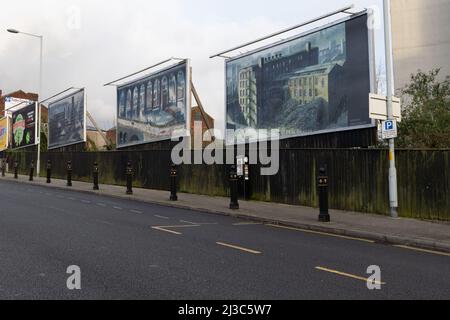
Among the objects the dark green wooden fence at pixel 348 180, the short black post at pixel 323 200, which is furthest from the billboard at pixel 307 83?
the short black post at pixel 323 200

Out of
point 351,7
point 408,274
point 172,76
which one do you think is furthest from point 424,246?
point 172,76

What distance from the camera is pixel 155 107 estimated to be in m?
25.9

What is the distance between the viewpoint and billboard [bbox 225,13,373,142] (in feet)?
49.1

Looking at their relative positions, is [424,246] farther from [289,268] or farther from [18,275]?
[18,275]

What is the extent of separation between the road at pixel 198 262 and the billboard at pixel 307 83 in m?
6.08

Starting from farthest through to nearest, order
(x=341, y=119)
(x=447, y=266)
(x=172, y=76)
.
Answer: (x=172, y=76), (x=341, y=119), (x=447, y=266)

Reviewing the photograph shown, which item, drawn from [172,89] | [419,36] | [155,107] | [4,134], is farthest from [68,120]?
[419,36]

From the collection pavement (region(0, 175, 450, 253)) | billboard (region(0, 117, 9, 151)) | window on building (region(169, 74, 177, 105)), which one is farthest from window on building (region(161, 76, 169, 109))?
billboard (region(0, 117, 9, 151))

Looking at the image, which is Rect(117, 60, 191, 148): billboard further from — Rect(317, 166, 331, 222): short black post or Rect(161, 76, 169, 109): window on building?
Rect(317, 166, 331, 222): short black post

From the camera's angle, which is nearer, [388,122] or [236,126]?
[388,122]

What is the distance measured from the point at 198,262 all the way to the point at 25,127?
137 feet

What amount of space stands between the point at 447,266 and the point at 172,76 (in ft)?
63.6

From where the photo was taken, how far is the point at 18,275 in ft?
19.9

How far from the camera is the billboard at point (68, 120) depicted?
3384 centimetres
